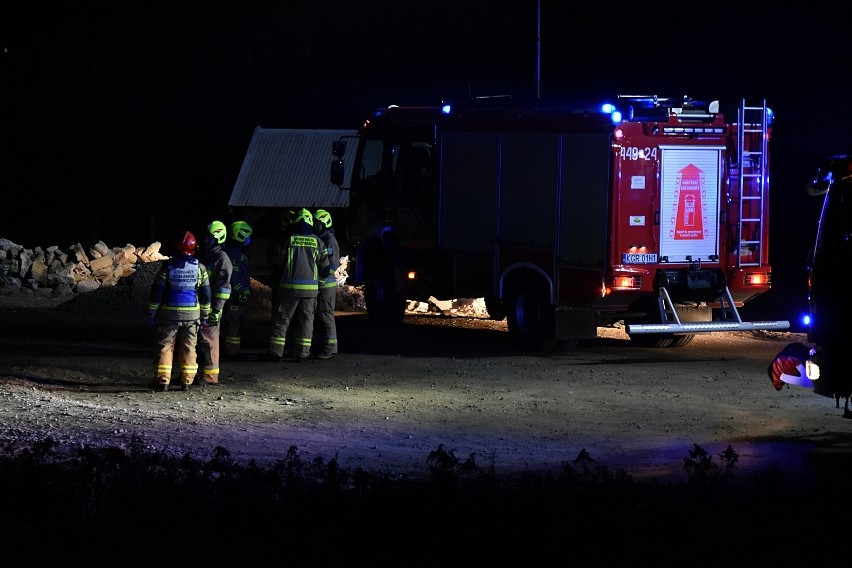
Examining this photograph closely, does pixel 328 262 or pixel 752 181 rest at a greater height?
pixel 752 181

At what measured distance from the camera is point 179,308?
12.9 metres

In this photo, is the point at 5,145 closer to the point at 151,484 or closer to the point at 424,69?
the point at 424,69

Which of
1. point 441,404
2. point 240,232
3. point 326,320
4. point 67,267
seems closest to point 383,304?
point 326,320

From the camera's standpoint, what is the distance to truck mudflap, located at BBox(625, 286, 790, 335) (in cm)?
1563

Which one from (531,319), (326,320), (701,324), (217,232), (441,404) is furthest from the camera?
(531,319)

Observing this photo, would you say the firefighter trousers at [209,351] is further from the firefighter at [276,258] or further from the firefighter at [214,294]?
the firefighter at [276,258]

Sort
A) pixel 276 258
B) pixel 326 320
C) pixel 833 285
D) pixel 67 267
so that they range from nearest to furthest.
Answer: pixel 833 285 < pixel 276 258 < pixel 326 320 < pixel 67 267

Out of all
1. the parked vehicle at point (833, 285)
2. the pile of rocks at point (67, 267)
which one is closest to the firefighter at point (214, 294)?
the parked vehicle at point (833, 285)

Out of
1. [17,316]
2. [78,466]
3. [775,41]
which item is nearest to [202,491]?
[78,466]

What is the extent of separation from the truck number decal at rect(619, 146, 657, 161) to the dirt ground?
242 cm

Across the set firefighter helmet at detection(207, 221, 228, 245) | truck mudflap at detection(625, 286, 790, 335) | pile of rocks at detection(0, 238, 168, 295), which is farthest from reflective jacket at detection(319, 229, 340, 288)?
pile of rocks at detection(0, 238, 168, 295)

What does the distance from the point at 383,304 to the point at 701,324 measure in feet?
17.0

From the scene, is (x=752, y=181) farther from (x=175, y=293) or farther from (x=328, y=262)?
(x=175, y=293)

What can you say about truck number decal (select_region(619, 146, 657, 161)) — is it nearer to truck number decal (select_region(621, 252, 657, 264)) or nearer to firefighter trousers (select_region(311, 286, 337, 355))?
truck number decal (select_region(621, 252, 657, 264))
